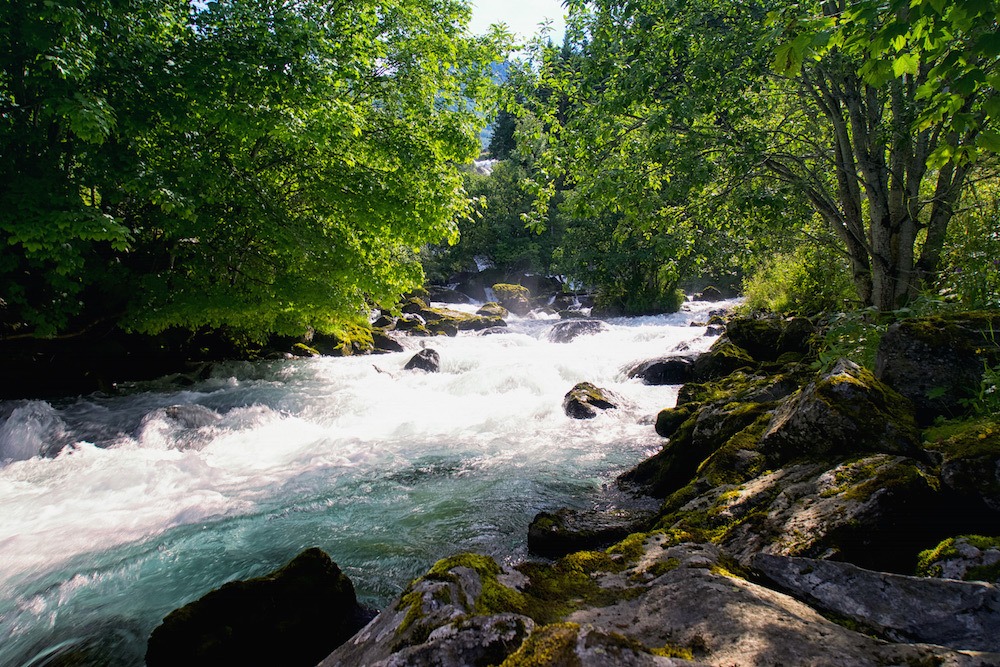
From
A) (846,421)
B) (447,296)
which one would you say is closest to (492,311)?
(447,296)

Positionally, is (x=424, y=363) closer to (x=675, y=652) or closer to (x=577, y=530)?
(x=577, y=530)

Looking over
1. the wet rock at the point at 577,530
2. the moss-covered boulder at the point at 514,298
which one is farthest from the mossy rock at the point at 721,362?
the moss-covered boulder at the point at 514,298

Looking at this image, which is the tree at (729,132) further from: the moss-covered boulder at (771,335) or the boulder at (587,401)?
the boulder at (587,401)

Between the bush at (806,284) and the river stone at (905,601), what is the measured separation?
10567 millimetres

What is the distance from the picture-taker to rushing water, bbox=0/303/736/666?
4.71 meters

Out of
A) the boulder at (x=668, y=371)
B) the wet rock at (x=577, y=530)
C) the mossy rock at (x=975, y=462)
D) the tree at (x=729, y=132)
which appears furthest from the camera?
the boulder at (x=668, y=371)

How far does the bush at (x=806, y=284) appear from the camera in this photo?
1229cm

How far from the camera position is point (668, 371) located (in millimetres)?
13391

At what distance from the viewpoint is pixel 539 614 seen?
2.52 m

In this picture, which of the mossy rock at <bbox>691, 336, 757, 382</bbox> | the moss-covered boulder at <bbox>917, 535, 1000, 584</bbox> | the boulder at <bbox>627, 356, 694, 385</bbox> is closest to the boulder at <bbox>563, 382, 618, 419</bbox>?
the boulder at <bbox>627, 356, 694, 385</bbox>

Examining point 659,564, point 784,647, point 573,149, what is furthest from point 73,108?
point 784,647

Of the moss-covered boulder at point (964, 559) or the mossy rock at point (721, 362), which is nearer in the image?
the moss-covered boulder at point (964, 559)

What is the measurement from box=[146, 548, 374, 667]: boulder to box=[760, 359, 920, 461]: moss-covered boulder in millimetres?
4001

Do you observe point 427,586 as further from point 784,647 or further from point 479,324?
point 479,324
